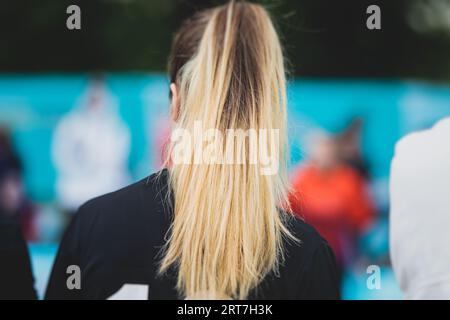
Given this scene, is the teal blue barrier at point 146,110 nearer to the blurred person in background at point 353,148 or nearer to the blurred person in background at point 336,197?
the blurred person in background at point 353,148

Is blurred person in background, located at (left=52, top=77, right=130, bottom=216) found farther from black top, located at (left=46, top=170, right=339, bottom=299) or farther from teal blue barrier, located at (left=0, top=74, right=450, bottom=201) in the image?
black top, located at (left=46, top=170, right=339, bottom=299)

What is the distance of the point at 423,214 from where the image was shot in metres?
1.88

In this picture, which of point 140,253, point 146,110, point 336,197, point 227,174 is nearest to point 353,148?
point 336,197

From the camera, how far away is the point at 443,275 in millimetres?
1902

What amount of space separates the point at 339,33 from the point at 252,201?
10.4 feet

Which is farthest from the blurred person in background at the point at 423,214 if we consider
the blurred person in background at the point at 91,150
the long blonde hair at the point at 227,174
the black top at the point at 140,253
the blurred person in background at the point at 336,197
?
the blurred person in background at the point at 91,150

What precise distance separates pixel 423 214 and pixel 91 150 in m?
3.20

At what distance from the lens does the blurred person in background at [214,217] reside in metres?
1.93

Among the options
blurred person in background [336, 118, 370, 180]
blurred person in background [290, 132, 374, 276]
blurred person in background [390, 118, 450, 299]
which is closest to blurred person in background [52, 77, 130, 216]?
blurred person in background [290, 132, 374, 276]

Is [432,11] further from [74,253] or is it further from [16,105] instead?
[74,253]

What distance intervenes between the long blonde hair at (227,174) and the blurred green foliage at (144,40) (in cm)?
281

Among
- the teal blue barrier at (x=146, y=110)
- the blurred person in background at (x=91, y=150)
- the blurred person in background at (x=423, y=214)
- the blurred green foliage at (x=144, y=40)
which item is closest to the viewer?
the blurred person in background at (x=423, y=214)

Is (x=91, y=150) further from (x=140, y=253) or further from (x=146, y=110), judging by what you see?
(x=140, y=253)
